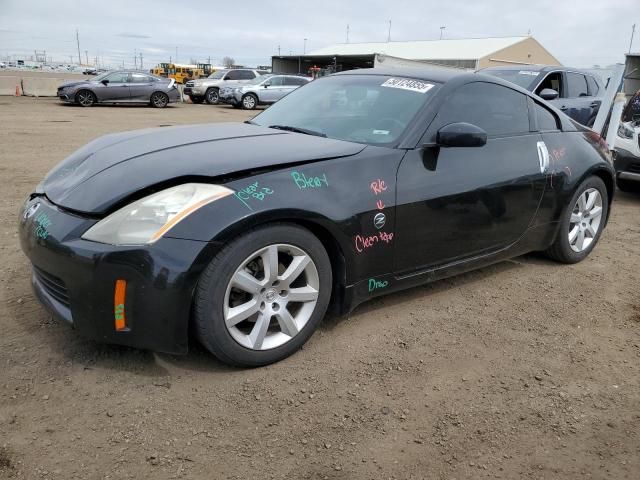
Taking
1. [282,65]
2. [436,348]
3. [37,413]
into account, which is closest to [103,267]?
[37,413]

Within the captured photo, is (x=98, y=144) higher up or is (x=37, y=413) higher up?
(x=98, y=144)

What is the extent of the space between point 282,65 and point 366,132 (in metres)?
61.5

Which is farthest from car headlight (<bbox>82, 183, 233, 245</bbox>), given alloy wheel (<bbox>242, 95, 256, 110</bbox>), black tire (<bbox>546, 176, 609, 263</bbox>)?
alloy wheel (<bbox>242, 95, 256, 110</bbox>)

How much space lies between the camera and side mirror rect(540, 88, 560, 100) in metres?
8.40

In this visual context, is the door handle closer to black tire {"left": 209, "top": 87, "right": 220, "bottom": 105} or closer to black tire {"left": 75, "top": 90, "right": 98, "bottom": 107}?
black tire {"left": 75, "top": 90, "right": 98, "bottom": 107}

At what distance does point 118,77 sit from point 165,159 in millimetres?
18721

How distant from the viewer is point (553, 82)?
8.86 metres

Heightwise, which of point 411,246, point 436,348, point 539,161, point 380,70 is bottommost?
point 436,348

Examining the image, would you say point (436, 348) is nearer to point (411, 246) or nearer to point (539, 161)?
point (411, 246)

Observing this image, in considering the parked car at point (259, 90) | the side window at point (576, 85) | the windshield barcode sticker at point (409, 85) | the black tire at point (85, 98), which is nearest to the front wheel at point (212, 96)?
the parked car at point (259, 90)

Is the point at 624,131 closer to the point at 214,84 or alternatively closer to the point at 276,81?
the point at 276,81

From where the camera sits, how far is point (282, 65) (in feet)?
202

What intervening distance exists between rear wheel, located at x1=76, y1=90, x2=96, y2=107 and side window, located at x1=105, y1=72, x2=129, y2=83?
88cm

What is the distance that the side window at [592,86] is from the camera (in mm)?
9591
